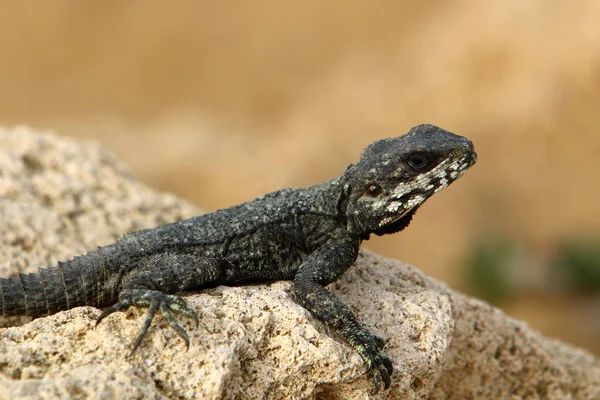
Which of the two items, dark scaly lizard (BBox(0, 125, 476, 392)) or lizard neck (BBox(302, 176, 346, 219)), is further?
lizard neck (BBox(302, 176, 346, 219))

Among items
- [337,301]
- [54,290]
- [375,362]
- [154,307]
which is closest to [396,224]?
[337,301]

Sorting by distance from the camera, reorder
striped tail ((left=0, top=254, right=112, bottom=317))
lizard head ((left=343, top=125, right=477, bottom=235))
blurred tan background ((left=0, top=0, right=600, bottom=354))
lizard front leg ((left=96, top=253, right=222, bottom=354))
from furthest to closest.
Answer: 1. blurred tan background ((left=0, top=0, right=600, bottom=354))
2. lizard head ((left=343, top=125, right=477, bottom=235))
3. striped tail ((left=0, top=254, right=112, bottom=317))
4. lizard front leg ((left=96, top=253, right=222, bottom=354))

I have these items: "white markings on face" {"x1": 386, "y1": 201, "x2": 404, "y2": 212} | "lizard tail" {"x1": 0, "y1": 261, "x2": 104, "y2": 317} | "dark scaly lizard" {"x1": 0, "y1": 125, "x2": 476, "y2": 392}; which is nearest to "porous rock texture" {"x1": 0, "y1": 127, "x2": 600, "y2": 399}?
"dark scaly lizard" {"x1": 0, "y1": 125, "x2": 476, "y2": 392}

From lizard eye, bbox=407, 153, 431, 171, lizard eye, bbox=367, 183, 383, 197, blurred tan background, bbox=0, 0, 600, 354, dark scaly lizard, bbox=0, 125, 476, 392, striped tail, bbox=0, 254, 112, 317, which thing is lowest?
striped tail, bbox=0, 254, 112, 317

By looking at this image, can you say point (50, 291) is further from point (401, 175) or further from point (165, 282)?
point (401, 175)

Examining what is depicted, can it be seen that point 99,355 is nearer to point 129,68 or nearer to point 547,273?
point 547,273

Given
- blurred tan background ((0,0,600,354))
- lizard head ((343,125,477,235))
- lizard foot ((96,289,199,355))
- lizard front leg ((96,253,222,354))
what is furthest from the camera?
blurred tan background ((0,0,600,354))

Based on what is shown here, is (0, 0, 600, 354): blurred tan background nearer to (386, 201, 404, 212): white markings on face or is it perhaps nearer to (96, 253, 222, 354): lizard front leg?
(386, 201, 404, 212): white markings on face
